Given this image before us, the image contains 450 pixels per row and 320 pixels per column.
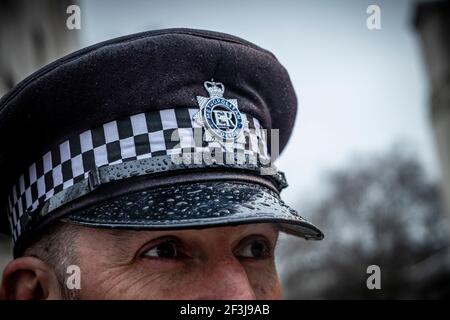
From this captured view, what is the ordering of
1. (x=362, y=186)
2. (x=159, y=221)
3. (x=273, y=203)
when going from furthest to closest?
(x=362, y=186), (x=273, y=203), (x=159, y=221)

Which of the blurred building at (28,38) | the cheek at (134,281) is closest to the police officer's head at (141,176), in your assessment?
the cheek at (134,281)

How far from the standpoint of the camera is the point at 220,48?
5.16 feet

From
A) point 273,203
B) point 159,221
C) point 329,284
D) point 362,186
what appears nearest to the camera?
point 159,221

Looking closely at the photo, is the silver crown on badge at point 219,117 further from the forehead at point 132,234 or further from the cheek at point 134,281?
the cheek at point 134,281

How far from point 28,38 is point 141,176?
4.52 meters

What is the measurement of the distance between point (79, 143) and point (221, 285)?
58 centimetres

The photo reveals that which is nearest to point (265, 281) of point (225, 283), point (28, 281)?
point (225, 283)

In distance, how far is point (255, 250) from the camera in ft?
5.34

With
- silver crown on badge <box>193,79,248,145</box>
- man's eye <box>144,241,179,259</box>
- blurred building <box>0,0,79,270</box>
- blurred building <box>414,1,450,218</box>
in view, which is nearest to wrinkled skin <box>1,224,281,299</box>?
man's eye <box>144,241,179,259</box>

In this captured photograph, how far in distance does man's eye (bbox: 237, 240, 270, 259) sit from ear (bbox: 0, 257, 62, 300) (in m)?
0.56

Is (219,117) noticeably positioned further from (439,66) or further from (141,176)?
(439,66)

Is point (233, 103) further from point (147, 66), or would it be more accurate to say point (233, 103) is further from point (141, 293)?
point (141, 293)

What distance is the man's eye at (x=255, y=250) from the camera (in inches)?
62.3

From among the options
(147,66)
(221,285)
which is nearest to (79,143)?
(147,66)
